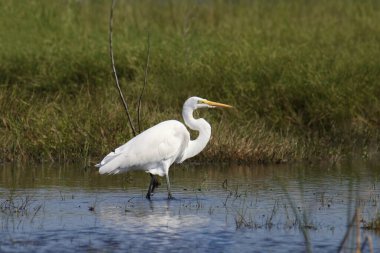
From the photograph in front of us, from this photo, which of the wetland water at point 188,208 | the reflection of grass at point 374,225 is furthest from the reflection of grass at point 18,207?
the reflection of grass at point 374,225

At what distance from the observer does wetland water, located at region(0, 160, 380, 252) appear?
7.60m

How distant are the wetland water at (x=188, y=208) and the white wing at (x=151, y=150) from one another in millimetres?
314

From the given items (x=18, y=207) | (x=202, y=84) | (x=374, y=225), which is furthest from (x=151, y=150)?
(x=202, y=84)

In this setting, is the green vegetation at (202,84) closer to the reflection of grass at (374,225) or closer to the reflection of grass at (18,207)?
the reflection of grass at (18,207)

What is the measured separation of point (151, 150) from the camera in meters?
10.0

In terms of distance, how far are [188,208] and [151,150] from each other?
1036 millimetres

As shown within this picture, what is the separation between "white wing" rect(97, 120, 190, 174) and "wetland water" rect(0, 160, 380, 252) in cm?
31

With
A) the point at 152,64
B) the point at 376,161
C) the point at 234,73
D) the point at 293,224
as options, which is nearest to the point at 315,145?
the point at 376,161

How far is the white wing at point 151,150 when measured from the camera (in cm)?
987

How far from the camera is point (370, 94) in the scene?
13.3 metres

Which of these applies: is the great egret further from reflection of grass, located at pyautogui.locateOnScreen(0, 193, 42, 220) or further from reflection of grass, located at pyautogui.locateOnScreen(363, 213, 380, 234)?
reflection of grass, located at pyautogui.locateOnScreen(363, 213, 380, 234)

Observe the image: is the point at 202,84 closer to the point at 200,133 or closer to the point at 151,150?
the point at 200,133

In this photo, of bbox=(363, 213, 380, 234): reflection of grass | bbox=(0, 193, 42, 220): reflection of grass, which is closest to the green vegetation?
bbox=(0, 193, 42, 220): reflection of grass

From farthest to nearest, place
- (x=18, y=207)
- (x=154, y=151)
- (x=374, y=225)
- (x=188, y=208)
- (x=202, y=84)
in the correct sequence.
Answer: (x=202, y=84) < (x=154, y=151) < (x=188, y=208) < (x=18, y=207) < (x=374, y=225)
